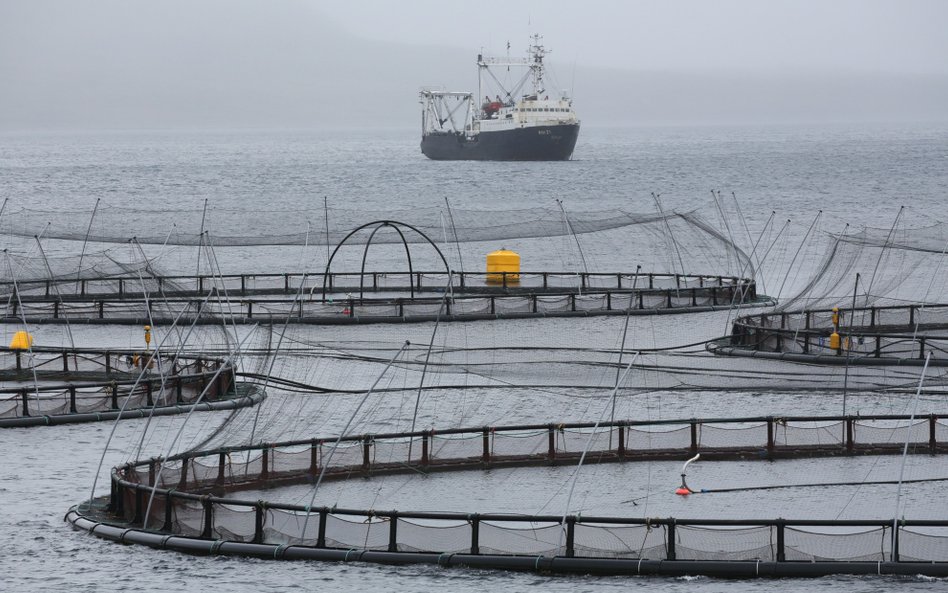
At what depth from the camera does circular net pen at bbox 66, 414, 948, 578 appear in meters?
21.6

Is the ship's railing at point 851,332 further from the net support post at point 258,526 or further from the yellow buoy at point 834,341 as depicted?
the net support post at point 258,526

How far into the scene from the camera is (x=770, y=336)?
141ft

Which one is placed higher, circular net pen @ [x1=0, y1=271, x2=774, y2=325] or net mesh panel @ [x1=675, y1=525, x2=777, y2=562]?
net mesh panel @ [x1=675, y1=525, x2=777, y2=562]

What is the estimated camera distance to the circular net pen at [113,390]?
3388 centimetres

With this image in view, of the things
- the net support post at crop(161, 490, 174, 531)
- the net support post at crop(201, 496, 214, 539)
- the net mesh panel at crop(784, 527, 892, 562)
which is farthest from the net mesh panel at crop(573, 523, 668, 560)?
the net support post at crop(161, 490, 174, 531)

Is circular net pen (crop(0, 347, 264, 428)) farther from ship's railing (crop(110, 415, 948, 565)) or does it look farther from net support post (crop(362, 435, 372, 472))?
ship's railing (crop(110, 415, 948, 565))

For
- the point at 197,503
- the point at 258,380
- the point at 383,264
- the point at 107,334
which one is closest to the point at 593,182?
the point at 383,264

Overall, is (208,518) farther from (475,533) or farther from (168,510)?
(475,533)

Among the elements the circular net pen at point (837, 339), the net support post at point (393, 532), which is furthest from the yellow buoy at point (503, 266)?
the net support post at point (393, 532)

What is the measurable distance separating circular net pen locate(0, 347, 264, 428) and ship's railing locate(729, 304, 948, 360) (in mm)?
15104

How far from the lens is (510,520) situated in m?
22.0

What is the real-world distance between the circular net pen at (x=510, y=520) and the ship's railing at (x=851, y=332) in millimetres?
8541

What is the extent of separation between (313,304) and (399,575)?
30.8 meters

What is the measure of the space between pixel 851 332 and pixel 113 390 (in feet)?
65.8
